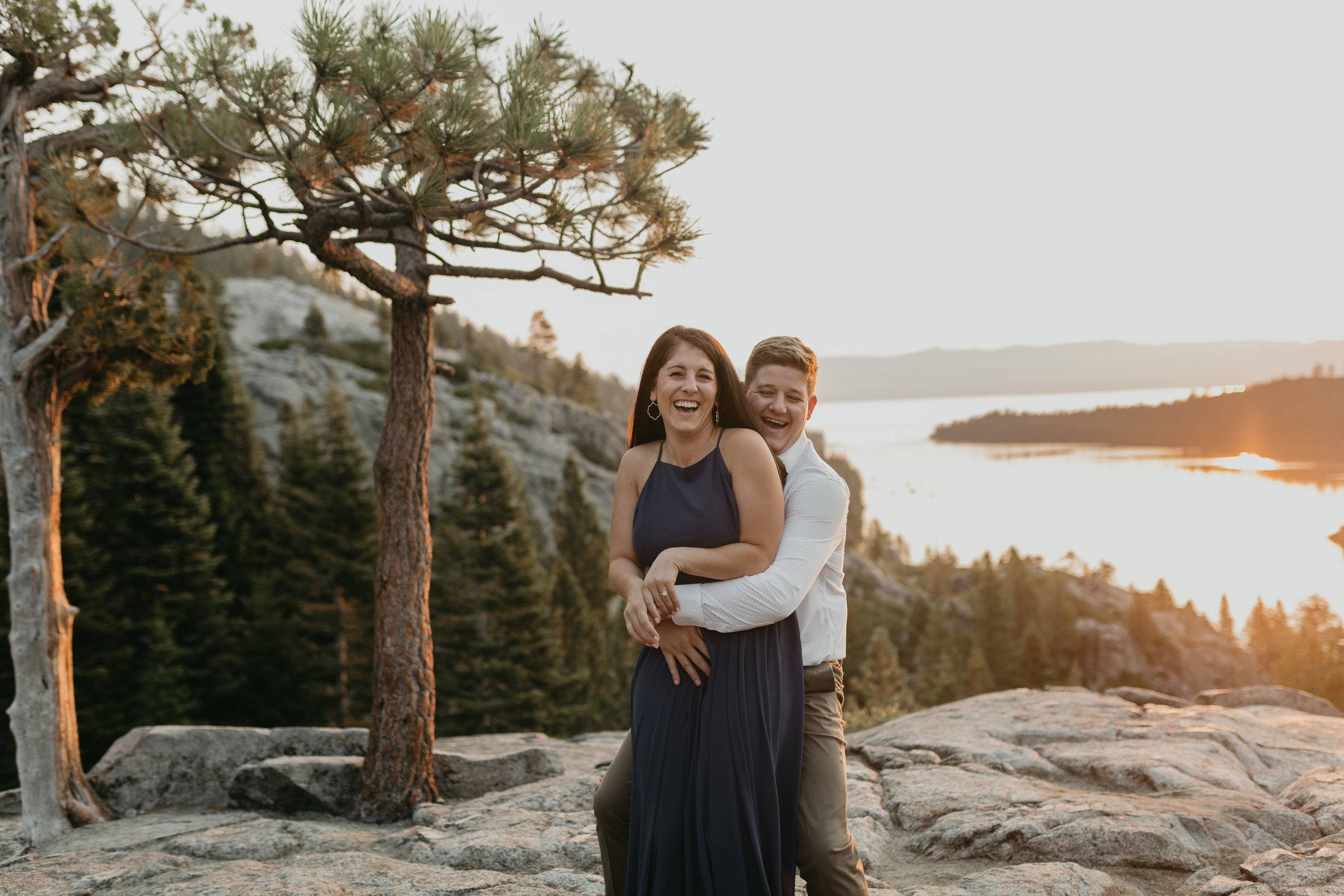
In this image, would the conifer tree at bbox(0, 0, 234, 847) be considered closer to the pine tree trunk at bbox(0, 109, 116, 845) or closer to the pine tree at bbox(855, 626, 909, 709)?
the pine tree trunk at bbox(0, 109, 116, 845)

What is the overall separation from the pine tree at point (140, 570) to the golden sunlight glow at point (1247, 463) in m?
76.9

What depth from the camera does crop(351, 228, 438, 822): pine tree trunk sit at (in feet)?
22.4

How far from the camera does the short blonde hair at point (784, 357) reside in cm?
309

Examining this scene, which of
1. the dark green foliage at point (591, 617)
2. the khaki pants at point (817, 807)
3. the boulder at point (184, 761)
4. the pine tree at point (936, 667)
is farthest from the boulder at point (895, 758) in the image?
the pine tree at point (936, 667)

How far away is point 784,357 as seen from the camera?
3.09 metres

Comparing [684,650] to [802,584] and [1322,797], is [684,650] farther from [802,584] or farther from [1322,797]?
[1322,797]

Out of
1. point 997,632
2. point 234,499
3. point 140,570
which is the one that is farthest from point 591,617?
point 997,632

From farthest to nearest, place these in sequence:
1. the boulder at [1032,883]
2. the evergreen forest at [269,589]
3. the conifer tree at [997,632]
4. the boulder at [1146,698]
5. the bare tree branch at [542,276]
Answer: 1. the conifer tree at [997,632]
2. the evergreen forest at [269,589]
3. the boulder at [1146,698]
4. the bare tree branch at [542,276]
5. the boulder at [1032,883]

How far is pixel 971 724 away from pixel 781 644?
661 cm

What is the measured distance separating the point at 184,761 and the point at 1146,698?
11.6 meters

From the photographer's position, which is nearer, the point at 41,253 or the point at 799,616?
the point at 799,616

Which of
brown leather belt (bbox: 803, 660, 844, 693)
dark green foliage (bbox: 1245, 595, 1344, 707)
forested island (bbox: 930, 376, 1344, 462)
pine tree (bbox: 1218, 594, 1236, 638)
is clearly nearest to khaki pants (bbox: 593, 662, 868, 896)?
brown leather belt (bbox: 803, 660, 844, 693)

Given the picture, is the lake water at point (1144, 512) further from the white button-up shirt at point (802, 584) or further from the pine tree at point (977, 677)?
the white button-up shirt at point (802, 584)

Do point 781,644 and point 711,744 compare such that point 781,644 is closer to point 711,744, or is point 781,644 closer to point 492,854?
point 711,744
